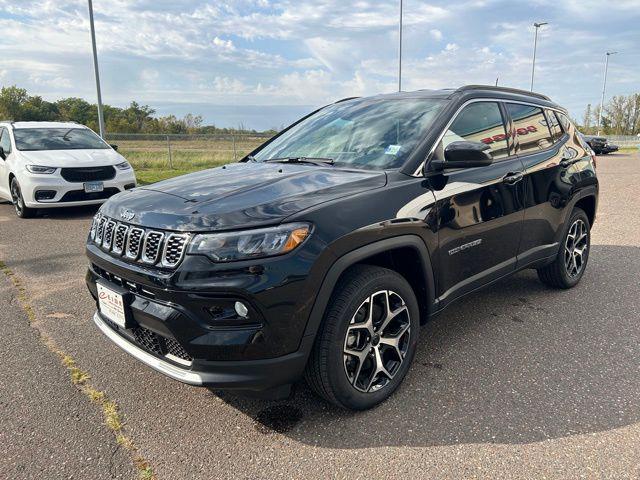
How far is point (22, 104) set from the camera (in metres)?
41.2

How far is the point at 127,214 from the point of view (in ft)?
8.38

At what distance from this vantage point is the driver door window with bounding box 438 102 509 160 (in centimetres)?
317

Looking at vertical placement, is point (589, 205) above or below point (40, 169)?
below

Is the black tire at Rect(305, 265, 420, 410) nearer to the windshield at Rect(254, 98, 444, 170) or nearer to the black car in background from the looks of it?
the windshield at Rect(254, 98, 444, 170)

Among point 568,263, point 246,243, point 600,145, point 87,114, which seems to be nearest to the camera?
point 246,243

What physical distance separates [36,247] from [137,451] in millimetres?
4888

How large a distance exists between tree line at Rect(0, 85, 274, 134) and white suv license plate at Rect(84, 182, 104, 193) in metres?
29.7

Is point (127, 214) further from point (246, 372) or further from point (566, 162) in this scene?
point (566, 162)

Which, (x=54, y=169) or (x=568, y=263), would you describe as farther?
(x=54, y=169)

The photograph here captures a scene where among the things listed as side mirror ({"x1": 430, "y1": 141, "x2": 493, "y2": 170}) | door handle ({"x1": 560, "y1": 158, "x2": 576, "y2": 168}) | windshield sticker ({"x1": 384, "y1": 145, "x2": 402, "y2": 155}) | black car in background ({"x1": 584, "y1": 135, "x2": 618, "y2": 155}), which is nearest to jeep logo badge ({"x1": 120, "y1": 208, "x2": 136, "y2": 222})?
windshield sticker ({"x1": 384, "y1": 145, "x2": 402, "y2": 155})

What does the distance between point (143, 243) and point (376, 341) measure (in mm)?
1306

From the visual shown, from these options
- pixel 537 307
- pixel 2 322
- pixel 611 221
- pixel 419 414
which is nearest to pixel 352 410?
pixel 419 414

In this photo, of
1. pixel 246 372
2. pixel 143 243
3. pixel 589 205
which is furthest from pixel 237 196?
pixel 589 205

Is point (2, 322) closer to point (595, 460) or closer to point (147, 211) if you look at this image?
point (147, 211)
